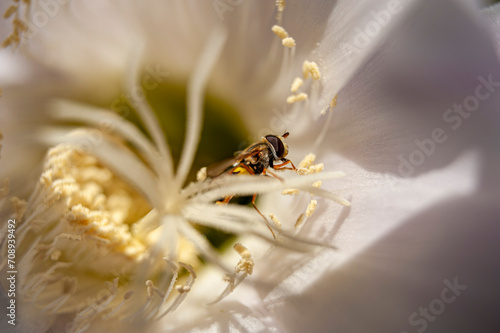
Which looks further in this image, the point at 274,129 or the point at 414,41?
the point at 274,129

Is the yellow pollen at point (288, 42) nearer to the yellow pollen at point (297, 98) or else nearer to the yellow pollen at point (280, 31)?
the yellow pollen at point (280, 31)

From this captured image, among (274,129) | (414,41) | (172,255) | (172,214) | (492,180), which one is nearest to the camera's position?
(492,180)

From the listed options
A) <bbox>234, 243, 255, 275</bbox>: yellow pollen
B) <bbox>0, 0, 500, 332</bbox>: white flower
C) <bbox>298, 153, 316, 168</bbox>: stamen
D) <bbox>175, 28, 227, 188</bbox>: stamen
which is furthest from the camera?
<bbox>175, 28, 227, 188</bbox>: stamen

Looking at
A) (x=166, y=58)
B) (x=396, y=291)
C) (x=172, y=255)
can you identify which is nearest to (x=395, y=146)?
(x=396, y=291)

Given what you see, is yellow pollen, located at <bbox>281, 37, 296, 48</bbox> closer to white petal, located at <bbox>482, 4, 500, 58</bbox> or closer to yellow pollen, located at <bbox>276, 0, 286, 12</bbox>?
yellow pollen, located at <bbox>276, 0, 286, 12</bbox>

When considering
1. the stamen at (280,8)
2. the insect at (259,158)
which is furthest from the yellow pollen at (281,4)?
the insect at (259,158)

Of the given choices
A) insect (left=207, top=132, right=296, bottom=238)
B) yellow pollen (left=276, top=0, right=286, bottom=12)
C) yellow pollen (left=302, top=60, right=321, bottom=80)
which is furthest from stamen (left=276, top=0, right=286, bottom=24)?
insect (left=207, top=132, right=296, bottom=238)

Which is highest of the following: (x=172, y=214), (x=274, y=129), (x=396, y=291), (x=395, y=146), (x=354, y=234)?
(x=274, y=129)

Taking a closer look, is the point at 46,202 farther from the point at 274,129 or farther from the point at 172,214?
the point at 274,129
